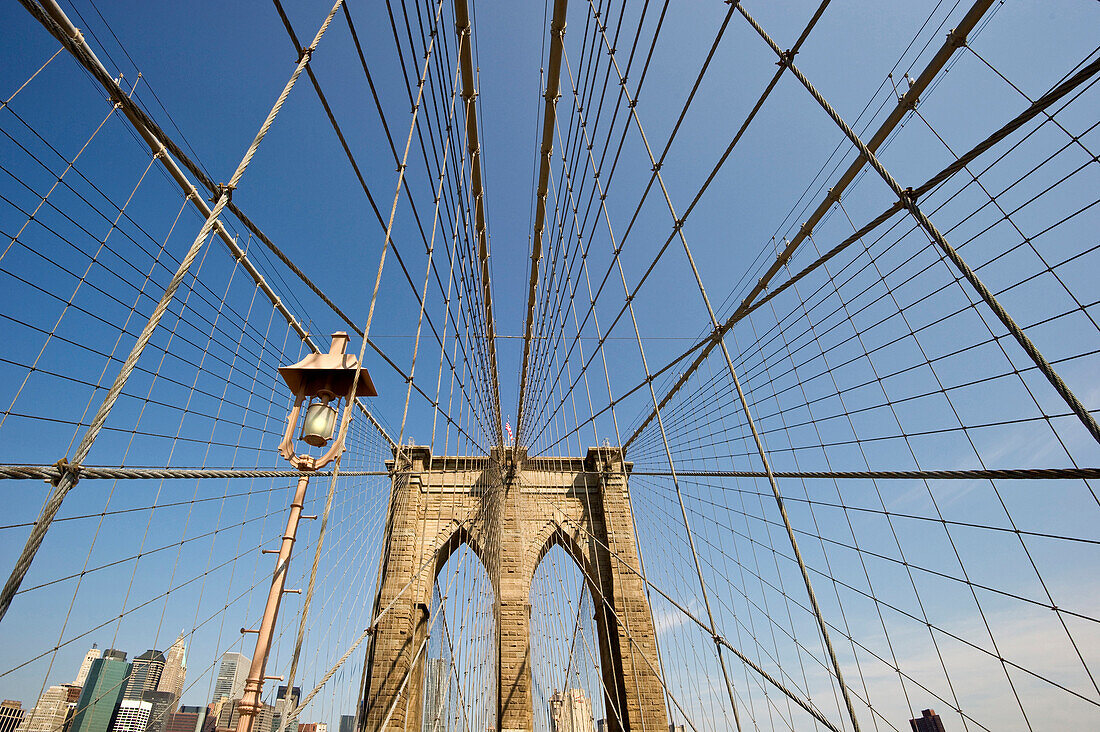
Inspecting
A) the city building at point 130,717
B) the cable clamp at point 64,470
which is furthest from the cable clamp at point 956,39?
the city building at point 130,717

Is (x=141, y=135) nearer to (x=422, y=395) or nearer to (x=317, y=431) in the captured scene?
(x=317, y=431)

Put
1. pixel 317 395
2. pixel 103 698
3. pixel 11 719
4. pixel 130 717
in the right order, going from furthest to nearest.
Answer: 1. pixel 130 717
2. pixel 11 719
3. pixel 103 698
4. pixel 317 395

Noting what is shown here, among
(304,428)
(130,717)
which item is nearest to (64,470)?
(304,428)

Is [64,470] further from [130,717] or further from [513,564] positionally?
[130,717]

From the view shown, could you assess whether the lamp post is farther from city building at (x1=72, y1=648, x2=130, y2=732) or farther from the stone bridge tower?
the stone bridge tower

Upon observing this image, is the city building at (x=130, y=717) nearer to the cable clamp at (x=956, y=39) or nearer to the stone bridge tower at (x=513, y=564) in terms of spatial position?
the stone bridge tower at (x=513, y=564)
